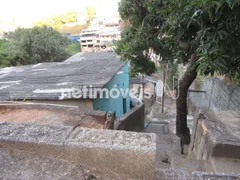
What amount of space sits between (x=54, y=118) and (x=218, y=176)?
130 inches

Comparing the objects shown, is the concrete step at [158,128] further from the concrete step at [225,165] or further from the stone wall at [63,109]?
the concrete step at [225,165]

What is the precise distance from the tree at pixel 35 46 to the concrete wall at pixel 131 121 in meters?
14.3

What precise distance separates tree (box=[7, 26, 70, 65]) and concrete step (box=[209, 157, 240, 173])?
1827 centimetres

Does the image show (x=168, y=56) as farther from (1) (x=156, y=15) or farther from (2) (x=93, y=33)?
(2) (x=93, y=33)

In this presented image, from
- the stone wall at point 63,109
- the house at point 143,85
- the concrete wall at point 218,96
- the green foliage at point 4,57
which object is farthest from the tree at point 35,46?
the concrete wall at point 218,96

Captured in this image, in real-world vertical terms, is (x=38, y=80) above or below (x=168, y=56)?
below

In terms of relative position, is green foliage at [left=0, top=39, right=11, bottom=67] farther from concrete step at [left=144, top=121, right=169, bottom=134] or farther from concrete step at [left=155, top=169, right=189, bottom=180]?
concrete step at [left=155, top=169, right=189, bottom=180]

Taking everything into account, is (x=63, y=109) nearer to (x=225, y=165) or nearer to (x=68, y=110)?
(x=68, y=110)

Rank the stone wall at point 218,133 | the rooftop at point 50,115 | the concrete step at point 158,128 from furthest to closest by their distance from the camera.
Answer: the concrete step at point 158,128
the rooftop at point 50,115
the stone wall at point 218,133

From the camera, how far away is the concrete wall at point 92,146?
1.15 metres

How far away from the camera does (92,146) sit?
1.23 meters

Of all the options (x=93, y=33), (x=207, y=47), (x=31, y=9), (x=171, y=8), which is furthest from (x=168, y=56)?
(x=31, y=9)

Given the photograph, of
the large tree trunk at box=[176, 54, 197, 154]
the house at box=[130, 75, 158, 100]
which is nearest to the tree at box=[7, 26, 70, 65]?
the house at box=[130, 75, 158, 100]

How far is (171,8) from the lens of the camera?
2.88 m
